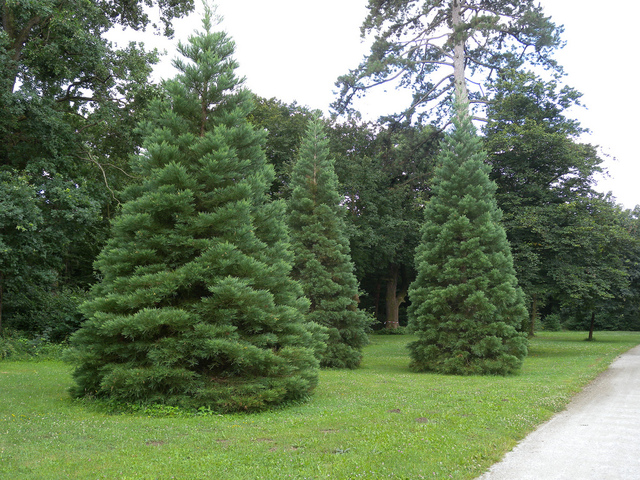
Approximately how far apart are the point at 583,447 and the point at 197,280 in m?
6.60

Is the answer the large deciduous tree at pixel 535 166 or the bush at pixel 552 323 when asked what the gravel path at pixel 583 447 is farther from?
the bush at pixel 552 323

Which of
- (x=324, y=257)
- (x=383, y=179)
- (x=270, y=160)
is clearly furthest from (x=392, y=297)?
(x=324, y=257)

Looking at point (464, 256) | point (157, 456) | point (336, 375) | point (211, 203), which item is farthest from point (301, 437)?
point (464, 256)

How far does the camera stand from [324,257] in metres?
17.6

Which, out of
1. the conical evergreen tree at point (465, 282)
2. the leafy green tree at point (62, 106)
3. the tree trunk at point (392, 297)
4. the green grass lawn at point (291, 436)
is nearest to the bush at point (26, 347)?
the leafy green tree at point (62, 106)

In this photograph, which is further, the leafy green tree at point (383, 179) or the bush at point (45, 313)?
the leafy green tree at point (383, 179)

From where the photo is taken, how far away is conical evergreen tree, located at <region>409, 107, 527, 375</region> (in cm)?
1520

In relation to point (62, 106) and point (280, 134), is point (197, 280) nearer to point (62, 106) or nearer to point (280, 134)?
point (62, 106)

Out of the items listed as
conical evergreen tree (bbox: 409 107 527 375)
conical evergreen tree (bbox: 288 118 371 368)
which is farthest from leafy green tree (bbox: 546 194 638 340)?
conical evergreen tree (bbox: 288 118 371 368)

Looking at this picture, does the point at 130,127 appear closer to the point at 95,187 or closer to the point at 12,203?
the point at 95,187

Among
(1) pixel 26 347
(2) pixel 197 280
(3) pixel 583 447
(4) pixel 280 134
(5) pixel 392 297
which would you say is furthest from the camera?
(5) pixel 392 297

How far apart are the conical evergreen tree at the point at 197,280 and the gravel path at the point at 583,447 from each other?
165 inches

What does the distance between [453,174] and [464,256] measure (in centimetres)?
285

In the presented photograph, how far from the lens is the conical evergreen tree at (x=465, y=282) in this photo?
15195mm
